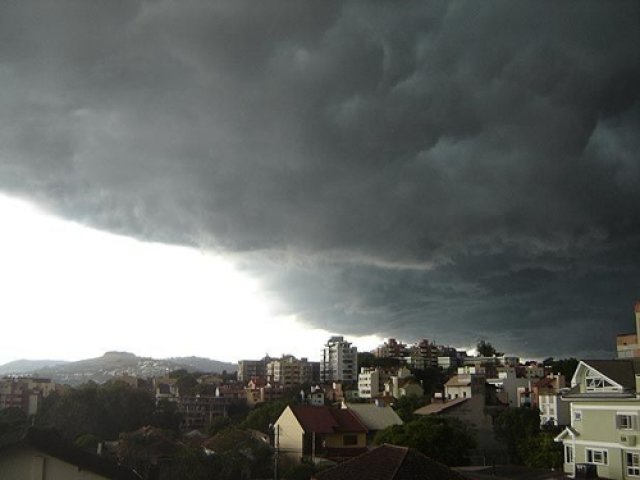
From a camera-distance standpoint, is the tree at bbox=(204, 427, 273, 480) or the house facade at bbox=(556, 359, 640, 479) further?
the tree at bbox=(204, 427, 273, 480)

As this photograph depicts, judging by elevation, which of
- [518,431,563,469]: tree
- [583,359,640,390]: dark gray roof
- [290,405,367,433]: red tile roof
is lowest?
[518,431,563,469]: tree

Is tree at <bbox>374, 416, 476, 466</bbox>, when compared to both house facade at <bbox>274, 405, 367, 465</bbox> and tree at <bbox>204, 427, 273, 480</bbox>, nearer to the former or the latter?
house facade at <bbox>274, 405, 367, 465</bbox>

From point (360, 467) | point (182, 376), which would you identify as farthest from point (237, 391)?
point (360, 467)

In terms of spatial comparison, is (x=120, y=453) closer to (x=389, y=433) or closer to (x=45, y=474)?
(x=389, y=433)

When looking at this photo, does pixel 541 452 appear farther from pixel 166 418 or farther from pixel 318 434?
pixel 166 418

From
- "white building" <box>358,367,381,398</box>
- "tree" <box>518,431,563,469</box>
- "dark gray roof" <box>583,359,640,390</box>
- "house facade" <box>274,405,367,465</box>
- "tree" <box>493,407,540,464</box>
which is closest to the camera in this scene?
"dark gray roof" <box>583,359,640,390</box>

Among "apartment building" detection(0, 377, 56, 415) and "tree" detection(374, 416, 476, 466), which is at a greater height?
"tree" detection(374, 416, 476, 466)

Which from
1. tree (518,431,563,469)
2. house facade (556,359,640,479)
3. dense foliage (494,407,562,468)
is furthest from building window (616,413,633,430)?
dense foliage (494,407,562,468)
